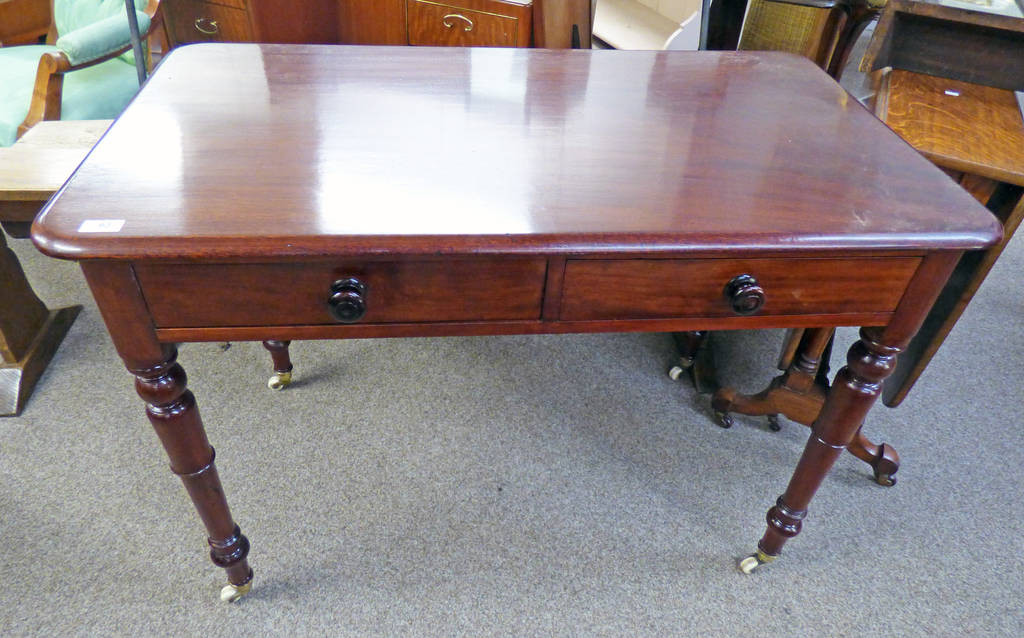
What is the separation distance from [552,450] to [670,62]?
0.90 meters

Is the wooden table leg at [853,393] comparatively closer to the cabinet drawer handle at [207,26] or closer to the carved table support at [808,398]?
the carved table support at [808,398]

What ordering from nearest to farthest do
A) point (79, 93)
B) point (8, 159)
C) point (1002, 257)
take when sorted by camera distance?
1. point (8, 159)
2. point (79, 93)
3. point (1002, 257)

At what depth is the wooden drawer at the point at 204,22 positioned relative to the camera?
268 cm

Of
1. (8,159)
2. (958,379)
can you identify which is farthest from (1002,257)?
(8,159)

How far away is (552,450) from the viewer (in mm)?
1618

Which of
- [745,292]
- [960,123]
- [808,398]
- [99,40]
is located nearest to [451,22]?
[99,40]

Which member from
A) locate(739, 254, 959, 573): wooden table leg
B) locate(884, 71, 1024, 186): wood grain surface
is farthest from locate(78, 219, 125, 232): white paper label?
locate(884, 71, 1024, 186): wood grain surface

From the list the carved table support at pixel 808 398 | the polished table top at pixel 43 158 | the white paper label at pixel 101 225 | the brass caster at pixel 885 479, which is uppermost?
the white paper label at pixel 101 225

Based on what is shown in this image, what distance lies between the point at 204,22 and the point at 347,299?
248 cm

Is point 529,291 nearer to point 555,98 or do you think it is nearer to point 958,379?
point 555,98

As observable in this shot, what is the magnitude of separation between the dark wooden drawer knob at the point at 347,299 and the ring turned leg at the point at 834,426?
2.48ft

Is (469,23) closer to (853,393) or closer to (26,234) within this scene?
(26,234)

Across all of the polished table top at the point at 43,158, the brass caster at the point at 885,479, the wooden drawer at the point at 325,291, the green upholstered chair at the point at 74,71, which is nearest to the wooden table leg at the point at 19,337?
the polished table top at the point at 43,158

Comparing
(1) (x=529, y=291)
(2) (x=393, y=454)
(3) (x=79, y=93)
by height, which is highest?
(1) (x=529, y=291)
